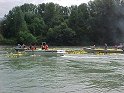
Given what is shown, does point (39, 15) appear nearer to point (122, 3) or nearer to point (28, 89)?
point (122, 3)

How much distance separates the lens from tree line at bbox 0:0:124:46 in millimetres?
125125

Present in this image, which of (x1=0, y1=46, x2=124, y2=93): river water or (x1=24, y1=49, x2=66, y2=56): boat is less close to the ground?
(x1=24, y1=49, x2=66, y2=56): boat

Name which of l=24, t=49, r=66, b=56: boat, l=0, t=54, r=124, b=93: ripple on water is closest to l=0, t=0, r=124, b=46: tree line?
l=24, t=49, r=66, b=56: boat

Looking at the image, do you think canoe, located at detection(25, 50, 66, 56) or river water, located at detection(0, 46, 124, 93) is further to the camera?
canoe, located at detection(25, 50, 66, 56)

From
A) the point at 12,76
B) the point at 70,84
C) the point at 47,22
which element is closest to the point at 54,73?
the point at 12,76

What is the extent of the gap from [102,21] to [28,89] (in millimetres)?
104318

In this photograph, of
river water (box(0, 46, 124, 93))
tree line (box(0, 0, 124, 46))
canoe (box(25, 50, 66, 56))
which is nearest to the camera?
river water (box(0, 46, 124, 93))

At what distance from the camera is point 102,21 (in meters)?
128

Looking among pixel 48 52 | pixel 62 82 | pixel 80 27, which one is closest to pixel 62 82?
pixel 62 82

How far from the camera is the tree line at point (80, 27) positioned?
125125 mm

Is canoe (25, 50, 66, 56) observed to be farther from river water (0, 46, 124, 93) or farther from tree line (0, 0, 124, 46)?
tree line (0, 0, 124, 46)

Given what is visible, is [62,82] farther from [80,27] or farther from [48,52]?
[80,27]

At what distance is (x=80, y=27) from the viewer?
436 feet

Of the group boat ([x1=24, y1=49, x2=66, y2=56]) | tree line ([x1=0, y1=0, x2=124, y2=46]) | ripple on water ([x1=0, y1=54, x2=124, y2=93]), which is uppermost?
tree line ([x1=0, y1=0, x2=124, y2=46])
